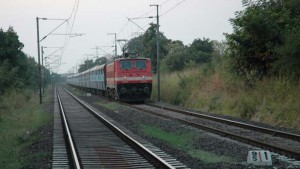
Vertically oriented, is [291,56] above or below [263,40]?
below

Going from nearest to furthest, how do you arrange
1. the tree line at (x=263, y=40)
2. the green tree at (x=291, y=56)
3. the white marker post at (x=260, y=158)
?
the white marker post at (x=260, y=158)
the green tree at (x=291, y=56)
the tree line at (x=263, y=40)

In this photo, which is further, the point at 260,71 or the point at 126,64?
the point at 126,64

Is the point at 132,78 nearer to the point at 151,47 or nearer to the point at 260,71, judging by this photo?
the point at 260,71

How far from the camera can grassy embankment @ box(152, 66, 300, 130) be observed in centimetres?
1848

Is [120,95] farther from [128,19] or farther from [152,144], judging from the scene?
[152,144]

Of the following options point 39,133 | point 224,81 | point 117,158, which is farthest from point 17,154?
point 224,81

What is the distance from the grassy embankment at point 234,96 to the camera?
18.5 meters

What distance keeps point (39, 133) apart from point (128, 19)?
19.3m

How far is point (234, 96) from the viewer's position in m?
24.6

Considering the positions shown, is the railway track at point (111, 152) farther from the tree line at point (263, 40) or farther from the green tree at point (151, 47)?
the green tree at point (151, 47)

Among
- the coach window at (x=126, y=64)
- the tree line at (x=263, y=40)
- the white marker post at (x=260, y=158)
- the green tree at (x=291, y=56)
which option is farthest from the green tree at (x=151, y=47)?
the white marker post at (x=260, y=158)

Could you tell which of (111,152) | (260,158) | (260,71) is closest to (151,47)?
(260,71)

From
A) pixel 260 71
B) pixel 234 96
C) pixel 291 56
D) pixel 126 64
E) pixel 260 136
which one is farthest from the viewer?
pixel 126 64

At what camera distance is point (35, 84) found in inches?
→ 2965
